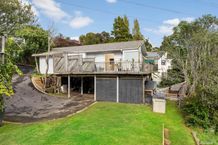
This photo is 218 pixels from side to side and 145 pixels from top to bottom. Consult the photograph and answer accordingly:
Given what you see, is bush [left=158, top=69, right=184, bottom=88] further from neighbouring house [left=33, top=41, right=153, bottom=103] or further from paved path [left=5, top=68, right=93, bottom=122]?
paved path [left=5, top=68, right=93, bottom=122]

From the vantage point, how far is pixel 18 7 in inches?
1284

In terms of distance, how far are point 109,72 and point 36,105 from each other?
23.3ft

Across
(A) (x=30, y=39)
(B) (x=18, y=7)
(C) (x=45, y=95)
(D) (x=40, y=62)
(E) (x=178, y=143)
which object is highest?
(B) (x=18, y=7)

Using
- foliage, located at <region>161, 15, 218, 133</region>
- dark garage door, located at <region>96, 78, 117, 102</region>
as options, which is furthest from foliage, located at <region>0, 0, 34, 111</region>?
foliage, located at <region>161, 15, 218, 133</region>

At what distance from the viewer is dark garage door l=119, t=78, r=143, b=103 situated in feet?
74.8

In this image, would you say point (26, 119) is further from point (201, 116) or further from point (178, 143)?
point (201, 116)

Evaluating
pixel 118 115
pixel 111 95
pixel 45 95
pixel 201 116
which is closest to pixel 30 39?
pixel 45 95

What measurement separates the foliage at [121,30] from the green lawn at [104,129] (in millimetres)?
37110

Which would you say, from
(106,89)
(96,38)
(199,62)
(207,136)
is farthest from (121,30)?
(207,136)

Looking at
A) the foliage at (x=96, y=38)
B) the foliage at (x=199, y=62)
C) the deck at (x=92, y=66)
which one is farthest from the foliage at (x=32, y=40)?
the foliage at (x=96, y=38)

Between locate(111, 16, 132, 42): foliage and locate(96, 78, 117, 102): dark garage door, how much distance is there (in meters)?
32.1

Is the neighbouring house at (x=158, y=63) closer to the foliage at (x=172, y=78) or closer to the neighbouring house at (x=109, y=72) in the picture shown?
the foliage at (x=172, y=78)

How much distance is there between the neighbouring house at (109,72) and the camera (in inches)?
909

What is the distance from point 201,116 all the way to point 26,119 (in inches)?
495
